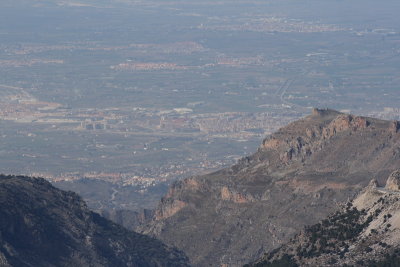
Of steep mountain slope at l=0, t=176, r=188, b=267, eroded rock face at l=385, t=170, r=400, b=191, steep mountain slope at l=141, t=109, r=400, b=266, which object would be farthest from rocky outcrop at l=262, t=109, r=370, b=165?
eroded rock face at l=385, t=170, r=400, b=191

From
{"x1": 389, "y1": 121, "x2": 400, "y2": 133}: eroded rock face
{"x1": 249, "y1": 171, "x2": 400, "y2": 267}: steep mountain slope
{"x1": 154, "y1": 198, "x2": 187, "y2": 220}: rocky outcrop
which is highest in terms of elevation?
{"x1": 249, "y1": 171, "x2": 400, "y2": 267}: steep mountain slope

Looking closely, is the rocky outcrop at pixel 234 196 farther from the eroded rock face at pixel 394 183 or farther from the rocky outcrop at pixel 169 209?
the eroded rock face at pixel 394 183

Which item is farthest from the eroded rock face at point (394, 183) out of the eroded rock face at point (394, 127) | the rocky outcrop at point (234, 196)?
the eroded rock face at point (394, 127)

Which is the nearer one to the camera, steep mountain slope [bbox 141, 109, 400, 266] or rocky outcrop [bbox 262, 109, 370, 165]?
steep mountain slope [bbox 141, 109, 400, 266]

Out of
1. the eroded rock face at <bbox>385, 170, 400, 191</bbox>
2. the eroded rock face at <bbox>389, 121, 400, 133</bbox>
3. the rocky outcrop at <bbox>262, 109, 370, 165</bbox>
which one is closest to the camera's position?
the eroded rock face at <bbox>385, 170, 400, 191</bbox>

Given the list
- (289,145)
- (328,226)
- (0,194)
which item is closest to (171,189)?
(289,145)

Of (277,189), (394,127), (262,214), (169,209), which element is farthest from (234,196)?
(394,127)

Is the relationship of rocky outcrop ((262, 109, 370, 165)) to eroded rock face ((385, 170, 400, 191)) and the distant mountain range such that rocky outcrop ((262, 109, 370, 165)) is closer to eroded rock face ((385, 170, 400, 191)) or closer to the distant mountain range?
the distant mountain range
